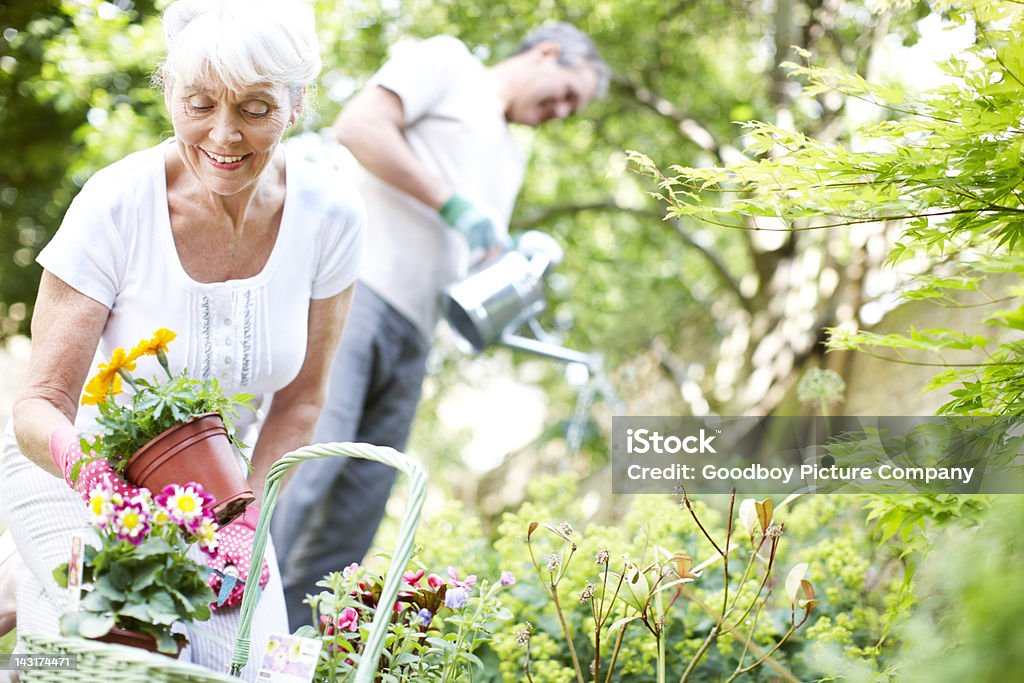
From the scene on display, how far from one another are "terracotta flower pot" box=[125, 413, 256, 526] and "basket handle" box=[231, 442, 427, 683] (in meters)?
0.04

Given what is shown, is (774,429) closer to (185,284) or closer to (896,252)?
(896,252)

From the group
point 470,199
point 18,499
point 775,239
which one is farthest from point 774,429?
point 18,499

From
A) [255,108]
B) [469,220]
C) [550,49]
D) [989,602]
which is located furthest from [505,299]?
[989,602]

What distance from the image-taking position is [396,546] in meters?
0.92

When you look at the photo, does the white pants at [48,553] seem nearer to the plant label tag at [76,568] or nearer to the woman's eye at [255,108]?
the plant label tag at [76,568]

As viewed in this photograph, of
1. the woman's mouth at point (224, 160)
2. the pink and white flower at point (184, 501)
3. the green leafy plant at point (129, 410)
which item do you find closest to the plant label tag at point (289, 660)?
the pink and white flower at point (184, 501)

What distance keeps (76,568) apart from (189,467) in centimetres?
17

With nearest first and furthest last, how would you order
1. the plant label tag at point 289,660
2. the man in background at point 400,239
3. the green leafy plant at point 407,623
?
1. the plant label tag at point 289,660
2. the green leafy plant at point 407,623
3. the man in background at point 400,239

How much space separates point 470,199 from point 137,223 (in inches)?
44.8

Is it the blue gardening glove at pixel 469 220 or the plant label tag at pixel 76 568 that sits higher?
the blue gardening glove at pixel 469 220

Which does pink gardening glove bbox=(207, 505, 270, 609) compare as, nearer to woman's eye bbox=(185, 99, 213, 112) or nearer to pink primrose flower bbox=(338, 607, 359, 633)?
pink primrose flower bbox=(338, 607, 359, 633)

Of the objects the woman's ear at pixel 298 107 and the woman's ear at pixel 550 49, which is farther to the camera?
the woman's ear at pixel 550 49

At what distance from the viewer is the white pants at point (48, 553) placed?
1170 millimetres

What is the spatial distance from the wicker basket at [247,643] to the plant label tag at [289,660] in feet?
0.16
